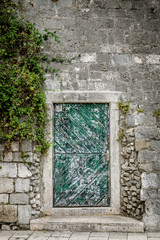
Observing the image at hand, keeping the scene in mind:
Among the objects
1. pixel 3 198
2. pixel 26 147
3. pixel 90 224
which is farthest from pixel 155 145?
pixel 3 198

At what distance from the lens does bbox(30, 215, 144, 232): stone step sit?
13.4 feet

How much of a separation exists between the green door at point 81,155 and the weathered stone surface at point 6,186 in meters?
0.81

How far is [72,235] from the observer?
13.0 ft

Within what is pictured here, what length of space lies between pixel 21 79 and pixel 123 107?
193 cm

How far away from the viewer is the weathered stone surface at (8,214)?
423cm

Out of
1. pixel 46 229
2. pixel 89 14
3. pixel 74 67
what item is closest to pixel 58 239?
pixel 46 229

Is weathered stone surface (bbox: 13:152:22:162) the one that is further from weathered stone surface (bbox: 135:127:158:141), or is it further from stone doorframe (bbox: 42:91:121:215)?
weathered stone surface (bbox: 135:127:158:141)

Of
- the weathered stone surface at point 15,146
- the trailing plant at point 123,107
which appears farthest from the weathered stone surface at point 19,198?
the trailing plant at point 123,107

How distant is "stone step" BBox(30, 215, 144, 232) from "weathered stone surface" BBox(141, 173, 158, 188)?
617 mm

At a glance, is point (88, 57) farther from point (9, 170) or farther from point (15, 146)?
point (9, 170)

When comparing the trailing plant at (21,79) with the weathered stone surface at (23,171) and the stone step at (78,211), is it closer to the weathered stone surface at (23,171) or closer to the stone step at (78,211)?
the weathered stone surface at (23,171)

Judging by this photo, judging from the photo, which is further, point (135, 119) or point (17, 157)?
point (135, 119)

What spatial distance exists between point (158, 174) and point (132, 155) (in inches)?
21.7

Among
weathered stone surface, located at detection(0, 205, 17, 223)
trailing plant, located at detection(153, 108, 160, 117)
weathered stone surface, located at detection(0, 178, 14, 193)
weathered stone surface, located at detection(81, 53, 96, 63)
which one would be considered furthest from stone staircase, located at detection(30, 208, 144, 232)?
weathered stone surface, located at detection(81, 53, 96, 63)
